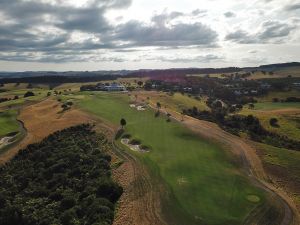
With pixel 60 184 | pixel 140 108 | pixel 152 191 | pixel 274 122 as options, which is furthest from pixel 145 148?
pixel 274 122

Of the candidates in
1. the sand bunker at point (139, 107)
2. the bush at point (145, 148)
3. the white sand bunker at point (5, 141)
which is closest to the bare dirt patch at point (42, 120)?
the white sand bunker at point (5, 141)

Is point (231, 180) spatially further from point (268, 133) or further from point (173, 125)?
point (268, 133)

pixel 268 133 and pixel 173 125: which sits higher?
pixel 173 125

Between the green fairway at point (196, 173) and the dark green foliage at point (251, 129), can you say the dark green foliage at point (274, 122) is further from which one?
the green fairway at point (196, 173)

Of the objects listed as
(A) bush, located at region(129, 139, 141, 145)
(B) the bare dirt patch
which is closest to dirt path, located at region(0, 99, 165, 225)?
(B) the bare dirt patch

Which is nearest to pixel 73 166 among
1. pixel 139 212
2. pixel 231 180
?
pixel 139 212
